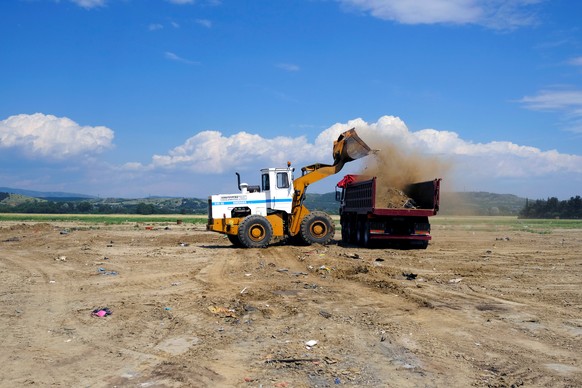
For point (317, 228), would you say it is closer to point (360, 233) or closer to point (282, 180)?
point (360, 233)

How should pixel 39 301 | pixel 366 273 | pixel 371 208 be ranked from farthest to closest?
1. pixel 371 208
2. pixel 366 273
3. pixel 39 301

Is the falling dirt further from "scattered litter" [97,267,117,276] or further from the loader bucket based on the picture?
"scattered litter" [97,267,117,276]

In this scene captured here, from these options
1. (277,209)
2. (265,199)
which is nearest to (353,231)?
(277,209)

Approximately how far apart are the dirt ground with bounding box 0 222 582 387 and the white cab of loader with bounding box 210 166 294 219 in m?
5.57

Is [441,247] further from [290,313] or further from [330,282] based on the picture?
[290,313]

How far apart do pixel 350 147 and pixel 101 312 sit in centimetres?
1513

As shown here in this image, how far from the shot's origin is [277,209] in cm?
2328

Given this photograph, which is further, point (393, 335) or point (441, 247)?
point (441, 247)

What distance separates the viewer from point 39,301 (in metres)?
11.3

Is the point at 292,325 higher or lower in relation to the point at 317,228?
lower

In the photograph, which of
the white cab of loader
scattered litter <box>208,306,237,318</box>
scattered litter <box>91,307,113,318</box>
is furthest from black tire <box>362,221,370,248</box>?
scattered litter <box>91,307,113,318</box>

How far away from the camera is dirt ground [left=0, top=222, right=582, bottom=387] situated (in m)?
6.52

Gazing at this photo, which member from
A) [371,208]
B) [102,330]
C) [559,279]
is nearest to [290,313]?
[102,330]

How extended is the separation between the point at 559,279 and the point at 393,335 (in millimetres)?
7963
